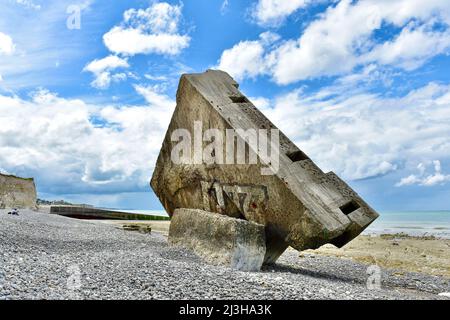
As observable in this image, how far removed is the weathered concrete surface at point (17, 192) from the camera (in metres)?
Result: 23.7

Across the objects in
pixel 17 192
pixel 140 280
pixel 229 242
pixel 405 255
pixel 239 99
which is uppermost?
pixel 239 99

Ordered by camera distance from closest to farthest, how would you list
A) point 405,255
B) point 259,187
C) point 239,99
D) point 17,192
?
1. point 259,187
2. point 239,99
3. point 405,255
4. point 17,192

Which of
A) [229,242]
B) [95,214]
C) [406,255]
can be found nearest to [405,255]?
[406,255]

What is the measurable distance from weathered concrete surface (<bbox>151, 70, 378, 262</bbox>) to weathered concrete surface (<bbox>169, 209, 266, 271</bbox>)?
33 centimetres

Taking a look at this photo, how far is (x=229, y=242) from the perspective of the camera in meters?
7.22

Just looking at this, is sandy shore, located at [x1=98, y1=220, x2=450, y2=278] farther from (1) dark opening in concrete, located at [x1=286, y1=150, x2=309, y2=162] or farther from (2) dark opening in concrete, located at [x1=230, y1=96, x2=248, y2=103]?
(2) dark opening in concrete, located at [x1=230, y1=96, x2=248, y2=103]

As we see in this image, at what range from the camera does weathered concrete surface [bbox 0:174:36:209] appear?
23672 millimetres

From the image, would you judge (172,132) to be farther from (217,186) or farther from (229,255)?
(229,255)

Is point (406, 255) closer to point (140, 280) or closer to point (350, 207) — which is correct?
point (350, 207)

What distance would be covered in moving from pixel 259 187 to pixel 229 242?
3.50 ft

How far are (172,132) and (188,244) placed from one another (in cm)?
268

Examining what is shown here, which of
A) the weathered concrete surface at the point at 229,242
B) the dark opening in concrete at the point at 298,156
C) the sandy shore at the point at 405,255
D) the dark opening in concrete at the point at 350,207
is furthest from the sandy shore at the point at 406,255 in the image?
the weathered concrete surface at the point at 229,242

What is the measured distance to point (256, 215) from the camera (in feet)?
24.9

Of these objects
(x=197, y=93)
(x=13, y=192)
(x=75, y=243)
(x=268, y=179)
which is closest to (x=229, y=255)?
(x=268, y=179)
